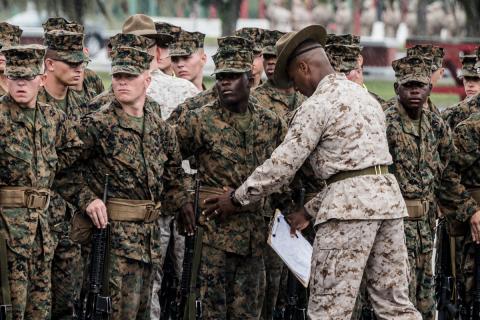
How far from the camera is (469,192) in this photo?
11.3 m

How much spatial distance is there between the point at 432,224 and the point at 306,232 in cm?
103

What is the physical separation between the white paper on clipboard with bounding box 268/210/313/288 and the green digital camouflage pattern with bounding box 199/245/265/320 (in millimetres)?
686

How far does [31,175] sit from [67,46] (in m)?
2.01

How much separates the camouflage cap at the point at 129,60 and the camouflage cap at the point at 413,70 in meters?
2.36

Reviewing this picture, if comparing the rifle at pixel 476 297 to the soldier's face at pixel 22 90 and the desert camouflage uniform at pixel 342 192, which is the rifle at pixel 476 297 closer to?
the desert camouflage uniform at pixel 342 192

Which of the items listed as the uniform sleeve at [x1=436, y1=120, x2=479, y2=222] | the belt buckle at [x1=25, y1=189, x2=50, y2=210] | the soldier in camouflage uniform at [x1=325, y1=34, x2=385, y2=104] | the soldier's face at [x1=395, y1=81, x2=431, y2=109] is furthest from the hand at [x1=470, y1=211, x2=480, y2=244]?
the belt buckle at [x1=25, y1=189, x2=50, y2=210]

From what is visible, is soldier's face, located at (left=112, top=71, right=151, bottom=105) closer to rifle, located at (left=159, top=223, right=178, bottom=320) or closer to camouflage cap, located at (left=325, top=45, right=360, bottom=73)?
rifle, located at (left=159, top=223, right=178, bottom=320)

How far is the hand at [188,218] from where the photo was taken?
9.84 meters

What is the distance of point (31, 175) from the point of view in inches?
363

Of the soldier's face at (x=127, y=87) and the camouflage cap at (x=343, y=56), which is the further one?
the camouflage cap at (x=343, y=56)

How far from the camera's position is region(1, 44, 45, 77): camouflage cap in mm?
9320

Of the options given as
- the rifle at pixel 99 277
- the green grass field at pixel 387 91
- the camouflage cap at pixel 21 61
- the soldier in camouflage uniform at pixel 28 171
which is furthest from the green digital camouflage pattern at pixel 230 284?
the green grass field at pixel 387 91

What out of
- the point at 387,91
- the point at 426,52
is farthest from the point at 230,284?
the point at 387,91

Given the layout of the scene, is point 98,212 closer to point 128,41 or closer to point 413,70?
point 128,41
